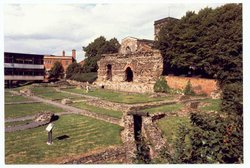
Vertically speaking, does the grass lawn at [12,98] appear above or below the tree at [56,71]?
below

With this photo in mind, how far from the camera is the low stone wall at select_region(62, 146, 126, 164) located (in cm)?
1335

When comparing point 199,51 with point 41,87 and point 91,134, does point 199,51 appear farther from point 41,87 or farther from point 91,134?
point 41,87

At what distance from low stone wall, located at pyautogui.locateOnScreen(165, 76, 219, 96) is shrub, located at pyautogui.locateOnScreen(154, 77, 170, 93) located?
1.50 ft

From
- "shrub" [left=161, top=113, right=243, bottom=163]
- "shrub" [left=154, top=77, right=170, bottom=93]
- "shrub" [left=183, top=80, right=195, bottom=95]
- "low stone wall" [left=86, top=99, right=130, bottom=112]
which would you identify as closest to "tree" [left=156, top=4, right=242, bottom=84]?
"shrub" [left=154, top=77, right=170, bottom=93]

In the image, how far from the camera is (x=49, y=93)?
32.5 metres

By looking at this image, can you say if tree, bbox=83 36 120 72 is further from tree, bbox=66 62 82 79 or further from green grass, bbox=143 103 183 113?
green grass, bbox=143 103 183 113

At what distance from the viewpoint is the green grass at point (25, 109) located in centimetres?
2125

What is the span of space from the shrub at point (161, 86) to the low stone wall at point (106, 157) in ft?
57.2

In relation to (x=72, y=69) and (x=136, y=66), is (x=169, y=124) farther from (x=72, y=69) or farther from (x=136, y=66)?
(x=72, y=69)

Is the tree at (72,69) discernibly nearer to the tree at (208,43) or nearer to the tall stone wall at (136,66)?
the tall stone wall at (136,66)

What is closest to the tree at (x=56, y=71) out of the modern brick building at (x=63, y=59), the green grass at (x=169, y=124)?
the modern brick building at (x=63, y=59)

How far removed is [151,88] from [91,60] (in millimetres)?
23059

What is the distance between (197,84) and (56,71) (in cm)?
2632
